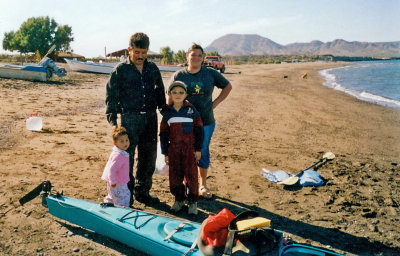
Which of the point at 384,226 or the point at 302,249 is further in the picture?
the point at 384,226

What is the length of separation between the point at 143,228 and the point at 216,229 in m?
0.90

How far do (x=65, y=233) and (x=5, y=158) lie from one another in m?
2.95

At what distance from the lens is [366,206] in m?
4.40

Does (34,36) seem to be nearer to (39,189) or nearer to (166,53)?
(166,53)

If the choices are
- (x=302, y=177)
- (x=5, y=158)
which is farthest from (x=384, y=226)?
(x=5, y=158)

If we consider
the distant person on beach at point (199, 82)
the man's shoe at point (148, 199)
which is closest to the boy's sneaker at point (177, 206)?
the man's shoe at point (148, 199)

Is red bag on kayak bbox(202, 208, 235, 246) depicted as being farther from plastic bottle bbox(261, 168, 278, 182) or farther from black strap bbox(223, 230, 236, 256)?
plastic bottle bbox(261, 168, 278, 182)

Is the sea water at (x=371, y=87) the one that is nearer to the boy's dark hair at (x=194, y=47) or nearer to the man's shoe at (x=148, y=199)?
the boy's dark hair at (x=194, y=47)

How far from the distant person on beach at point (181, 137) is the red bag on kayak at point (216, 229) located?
1203mm

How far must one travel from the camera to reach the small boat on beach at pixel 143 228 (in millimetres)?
2693

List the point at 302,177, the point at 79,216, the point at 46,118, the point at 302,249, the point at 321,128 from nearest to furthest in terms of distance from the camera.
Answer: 1. the point at 302,249
2. the point at 79,216
3. the point at 302,177
4. the point at 46,118
5. the point at 321,128

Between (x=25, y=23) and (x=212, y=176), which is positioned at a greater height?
(x=25, y=23)

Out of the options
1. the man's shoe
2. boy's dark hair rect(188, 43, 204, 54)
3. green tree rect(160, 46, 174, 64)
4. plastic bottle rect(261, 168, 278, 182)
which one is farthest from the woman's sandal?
green tree rect(160, 46, 174, 64)

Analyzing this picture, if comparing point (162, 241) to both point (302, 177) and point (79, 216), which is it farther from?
point (302, 177)
